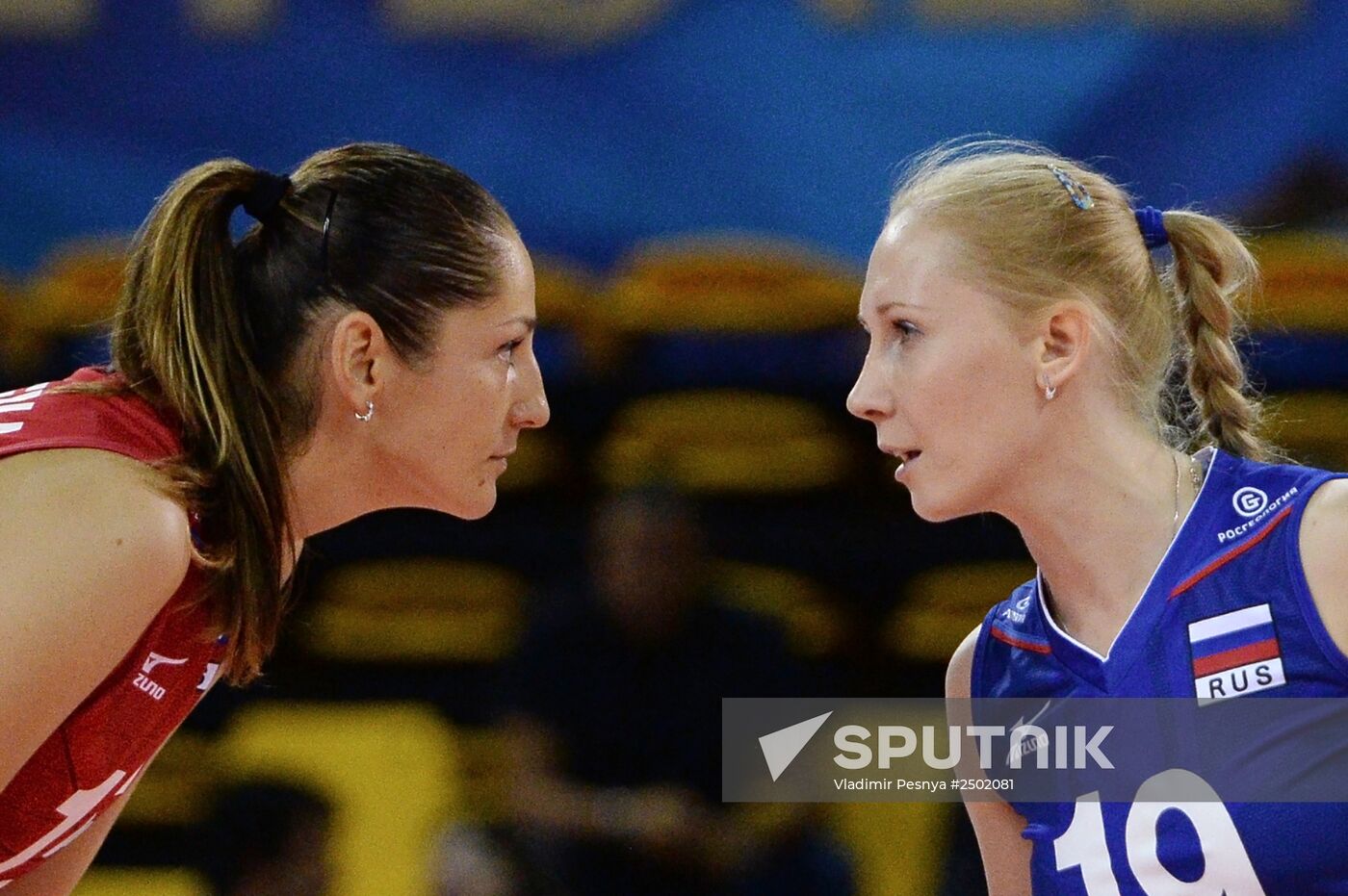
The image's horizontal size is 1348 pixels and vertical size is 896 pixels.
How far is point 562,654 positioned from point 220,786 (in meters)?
0.91

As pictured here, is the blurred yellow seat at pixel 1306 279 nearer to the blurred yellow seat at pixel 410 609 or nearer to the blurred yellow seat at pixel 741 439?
the blurred yellow seat at pixel 741 439

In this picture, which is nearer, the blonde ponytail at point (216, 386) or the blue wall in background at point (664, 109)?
the blonde ponytail at point (216, 386)

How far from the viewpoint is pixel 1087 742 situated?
1.82m

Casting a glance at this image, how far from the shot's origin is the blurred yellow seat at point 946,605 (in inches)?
146

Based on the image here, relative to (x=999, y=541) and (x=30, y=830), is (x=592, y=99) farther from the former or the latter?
(x=30, y=830)

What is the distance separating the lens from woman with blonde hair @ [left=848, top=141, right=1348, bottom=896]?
1.68 m

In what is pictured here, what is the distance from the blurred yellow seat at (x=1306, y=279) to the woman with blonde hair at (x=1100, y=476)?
175 cm

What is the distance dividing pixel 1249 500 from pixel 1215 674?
0.70ft

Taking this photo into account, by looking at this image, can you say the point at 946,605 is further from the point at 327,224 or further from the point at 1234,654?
the point at 327,224

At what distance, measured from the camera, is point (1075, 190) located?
6.30ft

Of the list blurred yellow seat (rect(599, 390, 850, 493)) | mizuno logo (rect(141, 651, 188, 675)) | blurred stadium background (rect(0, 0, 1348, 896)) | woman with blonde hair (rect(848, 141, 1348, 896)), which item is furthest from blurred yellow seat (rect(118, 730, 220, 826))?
woman with blonde hair (rect(848, 141, 1348, 896))

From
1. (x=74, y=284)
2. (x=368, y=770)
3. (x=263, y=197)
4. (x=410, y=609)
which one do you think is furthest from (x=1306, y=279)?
(x=74, y=284)

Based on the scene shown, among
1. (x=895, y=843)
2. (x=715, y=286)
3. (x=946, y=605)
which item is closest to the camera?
(x=895, y=843)

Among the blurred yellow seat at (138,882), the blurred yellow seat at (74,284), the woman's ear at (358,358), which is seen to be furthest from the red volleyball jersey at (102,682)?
the blurred yellow seat at (74,284)
